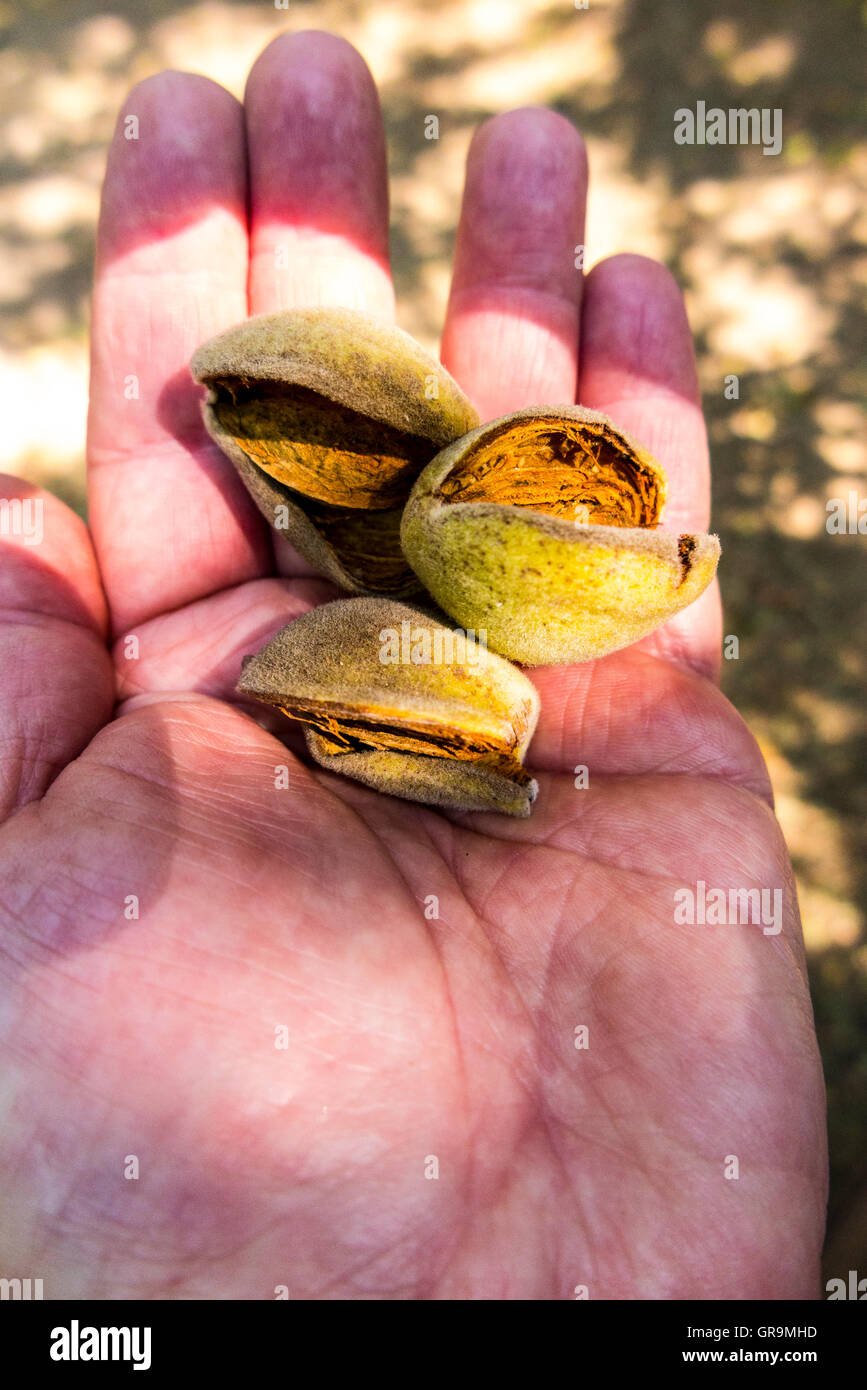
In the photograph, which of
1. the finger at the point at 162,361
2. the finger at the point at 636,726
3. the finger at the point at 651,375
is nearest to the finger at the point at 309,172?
the finger at the point at 162,361

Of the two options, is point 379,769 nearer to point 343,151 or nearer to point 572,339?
point 572,339

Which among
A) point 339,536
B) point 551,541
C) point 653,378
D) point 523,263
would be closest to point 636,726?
point 551,541

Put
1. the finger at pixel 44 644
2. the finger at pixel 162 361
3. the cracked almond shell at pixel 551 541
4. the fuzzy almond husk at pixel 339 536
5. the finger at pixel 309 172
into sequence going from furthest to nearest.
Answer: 1. the finger at pixel 309 172
2. the finger at pixel 162 361
3. the fuzzy almond husk at pixel 339 536
4. the finger at pixel 44 644
5. the cracked almond shell at pixel 551 541

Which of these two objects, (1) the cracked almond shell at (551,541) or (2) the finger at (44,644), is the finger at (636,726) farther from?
(2) the finger at (44,644)

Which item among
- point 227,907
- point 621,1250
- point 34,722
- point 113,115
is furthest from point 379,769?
point 113,115

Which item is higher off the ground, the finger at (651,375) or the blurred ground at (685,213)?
the blurred ground at (685,213)

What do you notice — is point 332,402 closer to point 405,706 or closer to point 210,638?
point 210,638

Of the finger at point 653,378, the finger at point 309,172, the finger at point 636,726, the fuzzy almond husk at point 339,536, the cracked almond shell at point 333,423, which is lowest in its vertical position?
the finger at point 636,726
